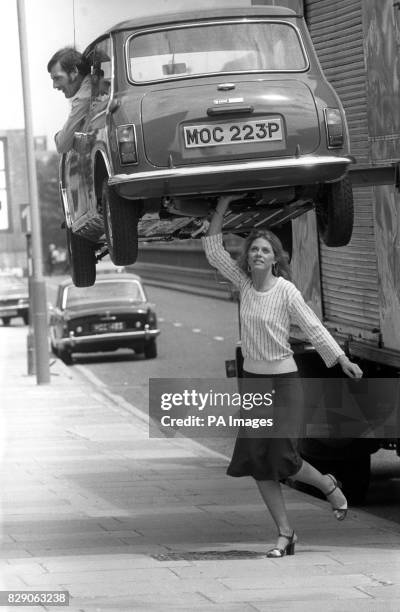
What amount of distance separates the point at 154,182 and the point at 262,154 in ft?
1.53

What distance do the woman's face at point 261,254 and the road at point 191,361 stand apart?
331cm

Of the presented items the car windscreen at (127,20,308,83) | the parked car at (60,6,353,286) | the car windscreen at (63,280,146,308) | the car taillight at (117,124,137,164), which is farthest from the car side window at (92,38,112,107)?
the car windscreen at (63,280,146,308)

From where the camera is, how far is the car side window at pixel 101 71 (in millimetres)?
7242

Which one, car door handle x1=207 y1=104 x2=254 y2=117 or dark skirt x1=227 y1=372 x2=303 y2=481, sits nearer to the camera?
car door handle x1=207 y1=104 x2=254 y2=117

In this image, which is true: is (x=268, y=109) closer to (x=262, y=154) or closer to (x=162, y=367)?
(x=262, y=154)

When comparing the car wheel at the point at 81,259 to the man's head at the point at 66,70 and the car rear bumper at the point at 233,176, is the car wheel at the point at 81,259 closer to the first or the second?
the man's head at the point at 66,70

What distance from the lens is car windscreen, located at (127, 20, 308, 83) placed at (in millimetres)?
6914

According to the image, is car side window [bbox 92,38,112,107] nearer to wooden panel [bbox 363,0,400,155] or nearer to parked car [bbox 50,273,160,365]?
wooden panel [bbox 363,0,400,155]

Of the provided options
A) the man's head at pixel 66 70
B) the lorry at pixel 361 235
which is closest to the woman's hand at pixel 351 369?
the lorry at pixel 361 235

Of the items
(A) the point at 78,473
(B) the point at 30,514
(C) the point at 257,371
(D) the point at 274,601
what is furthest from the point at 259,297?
(A) the point at 78,473

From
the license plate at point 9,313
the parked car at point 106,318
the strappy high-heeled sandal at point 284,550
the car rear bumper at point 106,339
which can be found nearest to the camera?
the strappy high-heeled sandal at point 284,550

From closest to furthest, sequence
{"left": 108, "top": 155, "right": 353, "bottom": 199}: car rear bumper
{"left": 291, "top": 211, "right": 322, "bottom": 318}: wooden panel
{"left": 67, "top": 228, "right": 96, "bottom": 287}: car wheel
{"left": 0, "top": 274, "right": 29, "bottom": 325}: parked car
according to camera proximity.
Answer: {"left": 108, "top": 155, "right": 353, "bottom": 199}: car rear bumper < {"left": 67, "top": 228, "right": 96, "bottom": 287}: car wheel < {"left": 291, "top": 211, "right": 322, "bottom": 318}: wooden panel < {"left": 0, "top": 274, "right": 29, "bottom": 325}: parked car

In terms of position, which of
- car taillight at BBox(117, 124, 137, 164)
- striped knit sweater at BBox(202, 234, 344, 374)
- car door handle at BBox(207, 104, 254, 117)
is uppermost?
car door handle at BBox(207, 104, 254, 117)

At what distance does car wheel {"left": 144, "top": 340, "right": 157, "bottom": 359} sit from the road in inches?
6.1
